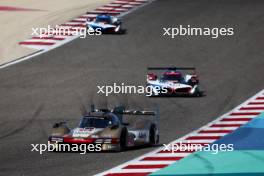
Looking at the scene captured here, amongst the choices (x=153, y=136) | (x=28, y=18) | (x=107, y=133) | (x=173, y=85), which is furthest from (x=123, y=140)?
(x=28, y=18)

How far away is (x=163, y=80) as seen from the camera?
3334 cm

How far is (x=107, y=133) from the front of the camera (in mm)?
23188

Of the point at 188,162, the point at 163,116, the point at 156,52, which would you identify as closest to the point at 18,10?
the point at 156,52

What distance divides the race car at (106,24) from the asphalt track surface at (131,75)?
0.39m

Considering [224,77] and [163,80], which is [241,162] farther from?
[224,77]

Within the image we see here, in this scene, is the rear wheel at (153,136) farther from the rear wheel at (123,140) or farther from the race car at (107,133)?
the rear wheel at (123,140)

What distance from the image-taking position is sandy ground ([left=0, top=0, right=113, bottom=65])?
133ft

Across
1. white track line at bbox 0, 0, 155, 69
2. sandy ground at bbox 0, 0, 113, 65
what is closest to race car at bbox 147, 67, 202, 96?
white track line at bbox 0, 0, 155, 69

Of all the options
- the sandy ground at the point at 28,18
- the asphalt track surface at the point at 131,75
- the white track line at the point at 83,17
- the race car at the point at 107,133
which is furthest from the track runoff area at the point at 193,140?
the sandy ground at the point at 28,18

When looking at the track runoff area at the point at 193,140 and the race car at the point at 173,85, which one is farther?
the race car at the point at 173,85

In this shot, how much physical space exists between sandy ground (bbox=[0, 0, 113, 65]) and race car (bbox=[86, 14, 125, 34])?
2336 millimetres

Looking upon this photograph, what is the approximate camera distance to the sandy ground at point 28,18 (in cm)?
4050

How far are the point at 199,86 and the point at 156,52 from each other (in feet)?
19.7

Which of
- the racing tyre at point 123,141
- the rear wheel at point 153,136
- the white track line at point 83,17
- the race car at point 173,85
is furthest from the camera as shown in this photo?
the white track line at point 83,17
